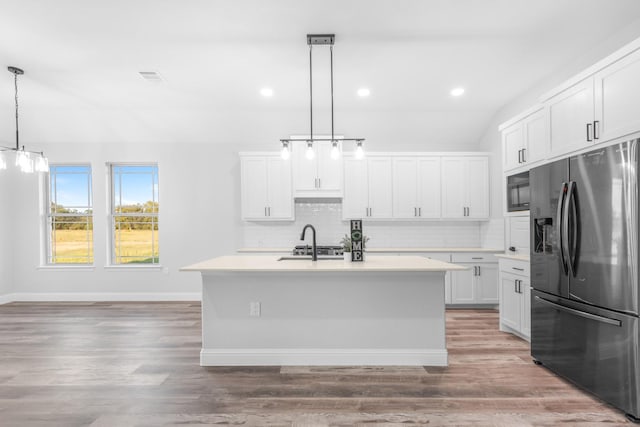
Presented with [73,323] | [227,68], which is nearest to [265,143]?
[227,68]

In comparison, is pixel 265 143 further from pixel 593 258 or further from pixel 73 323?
pixel 593 258

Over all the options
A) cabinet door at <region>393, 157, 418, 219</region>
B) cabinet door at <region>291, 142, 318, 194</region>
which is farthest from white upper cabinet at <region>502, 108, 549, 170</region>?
cabinet door at <region>291, 142, 318, 194</region>

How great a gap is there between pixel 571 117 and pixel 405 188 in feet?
9.37

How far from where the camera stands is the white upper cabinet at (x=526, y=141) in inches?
144

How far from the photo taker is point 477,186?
19.2 ft

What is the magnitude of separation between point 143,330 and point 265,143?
128 inches

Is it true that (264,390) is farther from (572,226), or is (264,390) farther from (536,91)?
(536,91)

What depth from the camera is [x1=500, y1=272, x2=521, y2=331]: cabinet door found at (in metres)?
4.08

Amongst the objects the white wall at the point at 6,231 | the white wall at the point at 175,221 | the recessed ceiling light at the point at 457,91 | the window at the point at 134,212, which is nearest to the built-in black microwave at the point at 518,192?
the recessed ceiling light at the point at 457,91

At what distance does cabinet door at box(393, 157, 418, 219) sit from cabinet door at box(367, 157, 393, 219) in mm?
78

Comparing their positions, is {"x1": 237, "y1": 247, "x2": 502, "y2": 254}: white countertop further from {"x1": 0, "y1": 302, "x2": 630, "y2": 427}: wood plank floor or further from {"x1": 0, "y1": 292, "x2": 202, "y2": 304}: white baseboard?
{"x1": 0, "y1": 302, "x2": 630, "y2": 427}: wood plank floor

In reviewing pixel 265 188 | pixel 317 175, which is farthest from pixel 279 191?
pixel 317 175

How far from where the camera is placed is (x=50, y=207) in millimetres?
6453

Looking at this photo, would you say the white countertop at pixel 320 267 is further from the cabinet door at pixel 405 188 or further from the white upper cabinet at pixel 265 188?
the cabinet door at pixel 405 188
